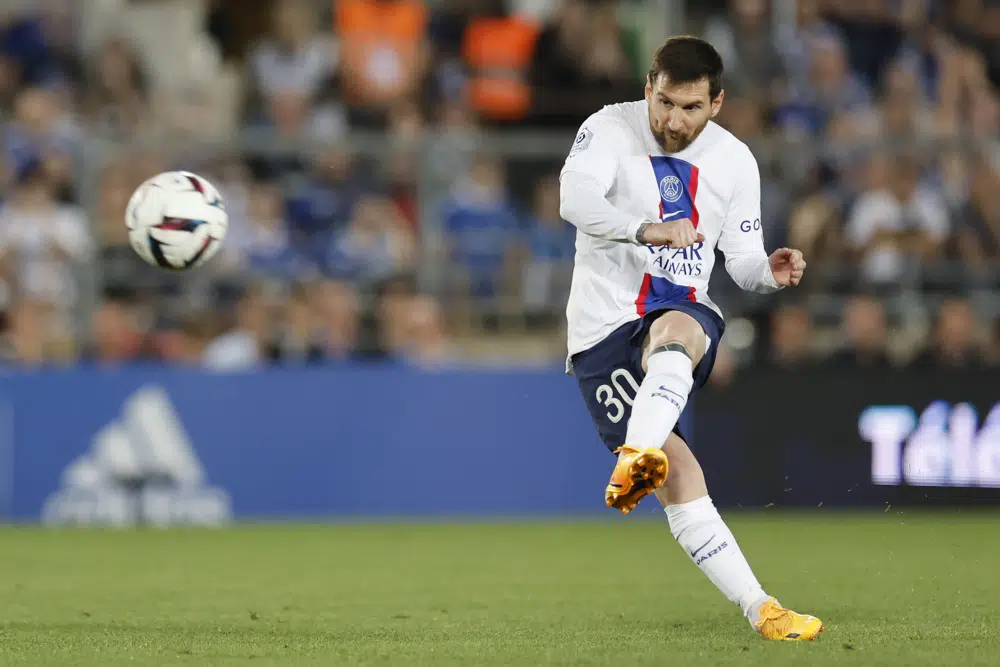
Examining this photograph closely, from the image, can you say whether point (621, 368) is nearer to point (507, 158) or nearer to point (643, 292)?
point (643, 292)

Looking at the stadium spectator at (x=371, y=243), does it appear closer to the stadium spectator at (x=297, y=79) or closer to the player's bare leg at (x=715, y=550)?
the stadium spectator at (x=297, y=79)

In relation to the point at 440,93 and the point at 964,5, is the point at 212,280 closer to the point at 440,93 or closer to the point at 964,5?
the point at 440,93

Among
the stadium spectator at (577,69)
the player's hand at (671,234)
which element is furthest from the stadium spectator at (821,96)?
the player's hand at (671,234)

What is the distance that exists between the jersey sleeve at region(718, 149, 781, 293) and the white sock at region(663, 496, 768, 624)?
934mm

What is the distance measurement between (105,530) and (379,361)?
2.54 metres

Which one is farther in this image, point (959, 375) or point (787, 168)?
point (787, 168)

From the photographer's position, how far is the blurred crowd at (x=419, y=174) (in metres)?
12.8

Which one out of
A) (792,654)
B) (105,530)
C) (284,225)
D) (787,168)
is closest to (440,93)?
(284,225)

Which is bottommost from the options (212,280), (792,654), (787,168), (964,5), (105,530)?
(105,530)

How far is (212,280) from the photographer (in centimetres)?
1284

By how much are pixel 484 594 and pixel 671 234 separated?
2823 mm

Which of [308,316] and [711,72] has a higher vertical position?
[711,72]

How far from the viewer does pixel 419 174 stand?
44.0 feet

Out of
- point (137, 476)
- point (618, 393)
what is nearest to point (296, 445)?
point (137, 476)
